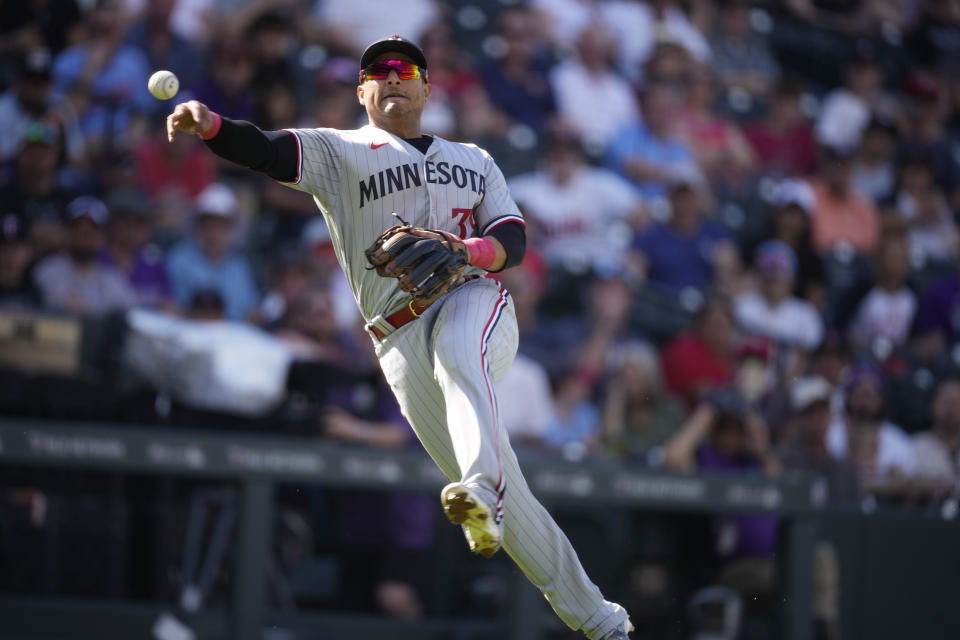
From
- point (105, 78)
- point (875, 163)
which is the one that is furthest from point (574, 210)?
point (875, 163)

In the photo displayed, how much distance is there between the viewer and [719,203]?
9.44 metres

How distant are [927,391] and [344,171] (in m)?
5.97

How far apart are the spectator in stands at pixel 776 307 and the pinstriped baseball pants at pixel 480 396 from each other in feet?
15.9

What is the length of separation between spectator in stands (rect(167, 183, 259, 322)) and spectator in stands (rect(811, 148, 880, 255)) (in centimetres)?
440

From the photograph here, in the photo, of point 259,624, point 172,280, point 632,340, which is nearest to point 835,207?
point 632,340

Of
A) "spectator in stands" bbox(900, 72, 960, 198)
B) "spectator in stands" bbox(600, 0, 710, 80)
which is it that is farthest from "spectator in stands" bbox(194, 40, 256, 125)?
"spectator in stands" bbox(900, 72, 960, 198)

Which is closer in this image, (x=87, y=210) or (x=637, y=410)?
(x=87, y=210)

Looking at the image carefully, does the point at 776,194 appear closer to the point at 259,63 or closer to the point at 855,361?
the point at 855,361

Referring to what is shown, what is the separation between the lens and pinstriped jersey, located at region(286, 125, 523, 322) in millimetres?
3822

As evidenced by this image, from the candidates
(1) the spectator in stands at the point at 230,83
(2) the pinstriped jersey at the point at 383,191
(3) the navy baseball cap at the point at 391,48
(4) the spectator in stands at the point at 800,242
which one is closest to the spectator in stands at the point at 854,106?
(4) the spectator in stands at the point at 800,242

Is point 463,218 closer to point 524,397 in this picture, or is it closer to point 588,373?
point 524,397

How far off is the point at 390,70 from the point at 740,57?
25.1 ft

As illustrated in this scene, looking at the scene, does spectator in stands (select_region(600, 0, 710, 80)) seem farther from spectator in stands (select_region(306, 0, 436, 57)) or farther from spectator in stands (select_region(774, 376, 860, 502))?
spectator in stands (select_region(774, 376, 860, 502))

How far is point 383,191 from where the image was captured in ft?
12.6
